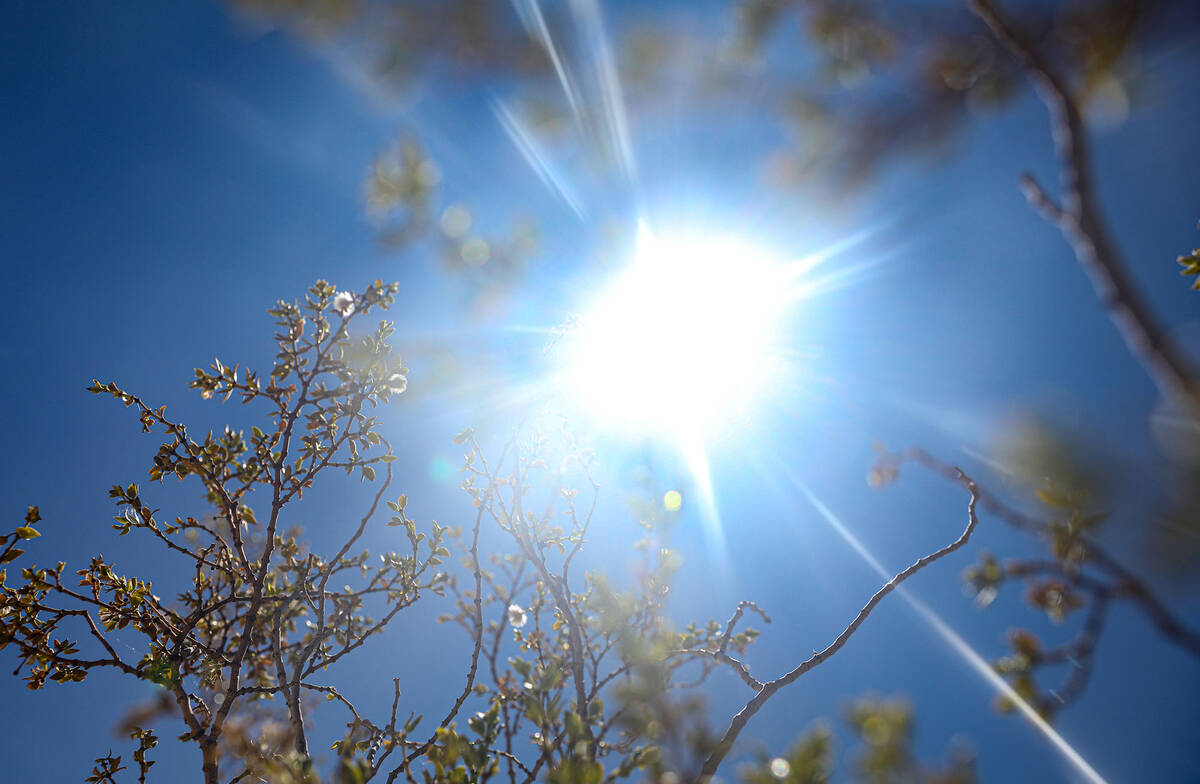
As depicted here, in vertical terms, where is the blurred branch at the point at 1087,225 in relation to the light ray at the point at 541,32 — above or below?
below

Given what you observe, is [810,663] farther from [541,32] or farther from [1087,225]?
[541,32]

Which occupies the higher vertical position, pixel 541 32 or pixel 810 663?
pixel 541 32

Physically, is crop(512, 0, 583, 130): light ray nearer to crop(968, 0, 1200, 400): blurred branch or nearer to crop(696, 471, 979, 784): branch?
crop(968, 0, 1200, 400): blurred branch

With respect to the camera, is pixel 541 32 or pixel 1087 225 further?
pixel 541 32

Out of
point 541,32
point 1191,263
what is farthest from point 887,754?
point 541,32

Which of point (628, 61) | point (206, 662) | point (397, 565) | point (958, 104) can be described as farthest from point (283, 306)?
point (958, 104)

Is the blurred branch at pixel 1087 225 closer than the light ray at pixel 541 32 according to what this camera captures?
Yes

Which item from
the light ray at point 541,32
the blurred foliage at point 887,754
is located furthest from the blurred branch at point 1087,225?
the light ray at point 541,32

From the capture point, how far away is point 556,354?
2.47 metres

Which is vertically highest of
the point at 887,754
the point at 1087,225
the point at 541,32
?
the point at 541,32

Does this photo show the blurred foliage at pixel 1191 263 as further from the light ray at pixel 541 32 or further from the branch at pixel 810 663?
the light ray at pixel 541 32

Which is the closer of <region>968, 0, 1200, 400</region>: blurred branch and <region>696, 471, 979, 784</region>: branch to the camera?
<region>968, 0, 1200, 400</region>: blurred branch

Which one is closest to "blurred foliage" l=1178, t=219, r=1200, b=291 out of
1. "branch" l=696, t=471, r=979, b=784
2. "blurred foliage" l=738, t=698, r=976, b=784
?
"branch" l=696, t=471, r=979, b=784

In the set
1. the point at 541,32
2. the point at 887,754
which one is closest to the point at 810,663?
the point at 887,754
